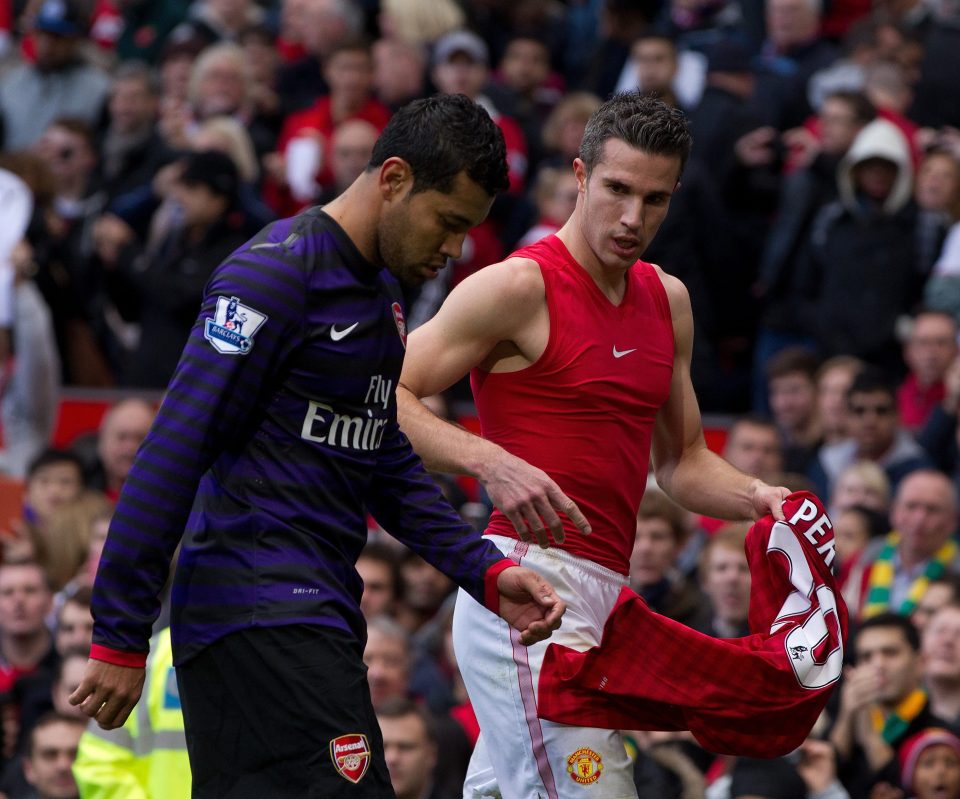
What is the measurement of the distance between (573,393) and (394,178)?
1055mm

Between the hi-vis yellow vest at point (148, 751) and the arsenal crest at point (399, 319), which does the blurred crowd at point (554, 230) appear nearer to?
the hi-vis yellow vest at point (148, 751)

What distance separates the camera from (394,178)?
15.3 ft

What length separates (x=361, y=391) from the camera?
4719 millimetres

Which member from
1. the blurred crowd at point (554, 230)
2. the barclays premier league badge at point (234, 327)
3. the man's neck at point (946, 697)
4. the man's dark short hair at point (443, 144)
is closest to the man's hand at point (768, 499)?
the man's dark short hair at point (443, 144)

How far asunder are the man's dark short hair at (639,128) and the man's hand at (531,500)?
103cm

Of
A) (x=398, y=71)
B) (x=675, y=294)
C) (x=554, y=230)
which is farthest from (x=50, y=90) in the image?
(x=675, y=294)

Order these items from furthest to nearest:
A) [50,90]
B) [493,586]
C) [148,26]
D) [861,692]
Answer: [148,26], [50,90], [861,692], [493,586]

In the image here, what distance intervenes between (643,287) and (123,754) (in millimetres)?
2281

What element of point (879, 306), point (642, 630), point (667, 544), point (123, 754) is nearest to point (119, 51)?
point (879, 306)

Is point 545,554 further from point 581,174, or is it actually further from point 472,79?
point 472,79

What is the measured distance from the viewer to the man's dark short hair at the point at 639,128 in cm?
536

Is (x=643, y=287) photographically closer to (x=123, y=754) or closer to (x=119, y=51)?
(x=123, y=754)

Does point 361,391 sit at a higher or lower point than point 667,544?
higher

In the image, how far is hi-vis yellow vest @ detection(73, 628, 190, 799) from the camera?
614 cm
